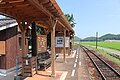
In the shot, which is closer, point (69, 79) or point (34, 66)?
point (69, 79)

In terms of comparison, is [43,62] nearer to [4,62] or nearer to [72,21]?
[4,62]

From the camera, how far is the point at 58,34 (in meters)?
28.3

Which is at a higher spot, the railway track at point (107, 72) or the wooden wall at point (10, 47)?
the wooden wall at point (10, 47)

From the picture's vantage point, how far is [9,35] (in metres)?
13.9

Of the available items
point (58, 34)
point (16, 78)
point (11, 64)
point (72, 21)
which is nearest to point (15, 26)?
point (11, 64)

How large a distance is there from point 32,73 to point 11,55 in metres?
2.90

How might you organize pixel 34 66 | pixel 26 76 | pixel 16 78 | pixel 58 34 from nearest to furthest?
pixel 16 78, pixel 26 76, pixel 34 66, pixel 58 34

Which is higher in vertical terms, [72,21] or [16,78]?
[72,21]

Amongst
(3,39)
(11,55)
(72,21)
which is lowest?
(11,55)

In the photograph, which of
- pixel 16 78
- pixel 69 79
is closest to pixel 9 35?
pixel 16 78

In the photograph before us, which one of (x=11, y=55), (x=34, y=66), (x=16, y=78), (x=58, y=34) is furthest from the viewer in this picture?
(x=58, y=34)

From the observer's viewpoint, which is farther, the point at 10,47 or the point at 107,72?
the point at 107,72

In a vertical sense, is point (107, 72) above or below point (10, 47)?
below

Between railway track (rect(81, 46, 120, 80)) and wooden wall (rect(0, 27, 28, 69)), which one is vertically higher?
wooden wall (rect(0, 27, 28, 69))
